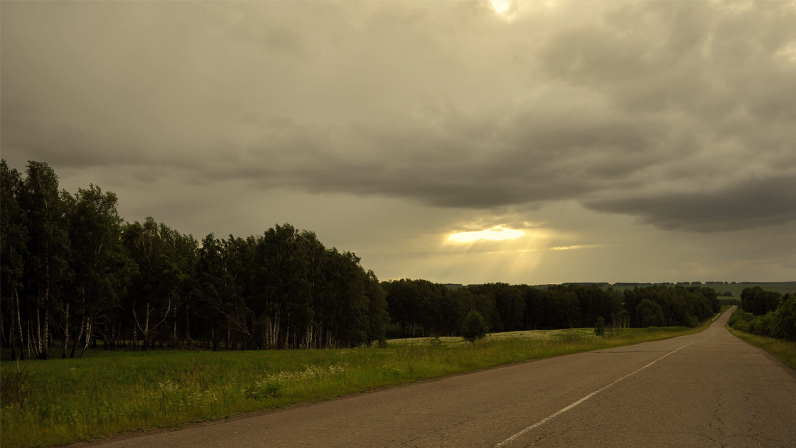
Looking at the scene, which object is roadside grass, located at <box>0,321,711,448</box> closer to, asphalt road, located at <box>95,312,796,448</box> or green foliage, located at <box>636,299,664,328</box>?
asphalt road, located at <box>95,312,796,448</box>

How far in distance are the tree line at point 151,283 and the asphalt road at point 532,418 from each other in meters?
39.6

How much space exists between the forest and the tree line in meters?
0.14

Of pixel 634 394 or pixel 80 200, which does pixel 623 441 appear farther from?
pixel 80 200

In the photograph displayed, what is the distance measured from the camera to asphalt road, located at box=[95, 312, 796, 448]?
8.11 m

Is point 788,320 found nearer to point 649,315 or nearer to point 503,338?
point 503,338

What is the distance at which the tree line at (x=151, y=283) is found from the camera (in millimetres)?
41594

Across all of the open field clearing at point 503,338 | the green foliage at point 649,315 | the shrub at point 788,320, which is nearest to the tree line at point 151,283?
the open field clearing at point 503,338

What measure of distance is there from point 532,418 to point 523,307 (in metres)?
152

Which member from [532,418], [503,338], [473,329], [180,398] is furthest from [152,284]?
[532,418]

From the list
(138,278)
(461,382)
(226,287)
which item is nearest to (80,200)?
(138,278)

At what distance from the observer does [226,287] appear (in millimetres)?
60969

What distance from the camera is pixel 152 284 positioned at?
58.4 meters

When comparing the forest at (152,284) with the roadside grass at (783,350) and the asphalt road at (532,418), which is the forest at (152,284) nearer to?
the asphalt road at (532,418)

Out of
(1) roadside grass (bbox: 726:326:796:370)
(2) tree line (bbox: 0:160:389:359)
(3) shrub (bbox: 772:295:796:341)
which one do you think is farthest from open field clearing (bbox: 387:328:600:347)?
(3) shrub (bbox: 772:295:796:341)
